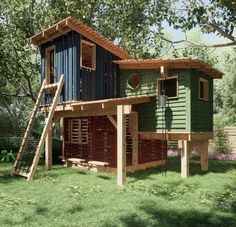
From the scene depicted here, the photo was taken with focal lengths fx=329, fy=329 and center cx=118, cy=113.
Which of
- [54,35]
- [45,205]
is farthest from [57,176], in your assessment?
[54,35]

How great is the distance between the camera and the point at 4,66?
946 inches

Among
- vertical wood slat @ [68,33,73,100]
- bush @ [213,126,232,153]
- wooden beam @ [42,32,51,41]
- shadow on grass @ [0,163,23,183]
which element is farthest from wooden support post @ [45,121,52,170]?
bush @ [213,126,232,153]

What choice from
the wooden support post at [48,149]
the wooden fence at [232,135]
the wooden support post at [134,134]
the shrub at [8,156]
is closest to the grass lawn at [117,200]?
the wooden support post at [48,149]

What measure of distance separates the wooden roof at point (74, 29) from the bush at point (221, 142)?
10.2 metres

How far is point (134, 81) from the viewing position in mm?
15711

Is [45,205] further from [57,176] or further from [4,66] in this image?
[4,66]

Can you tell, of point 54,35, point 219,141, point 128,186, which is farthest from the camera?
point 219,141

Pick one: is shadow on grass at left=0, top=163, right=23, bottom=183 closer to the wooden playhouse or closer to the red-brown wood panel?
the wooden playhouse

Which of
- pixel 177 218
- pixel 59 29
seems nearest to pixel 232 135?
pixel 59 29

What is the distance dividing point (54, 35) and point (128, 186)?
25.7 feet

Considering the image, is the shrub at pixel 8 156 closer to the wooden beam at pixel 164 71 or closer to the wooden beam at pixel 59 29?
the wooden beam at pixel 59 29

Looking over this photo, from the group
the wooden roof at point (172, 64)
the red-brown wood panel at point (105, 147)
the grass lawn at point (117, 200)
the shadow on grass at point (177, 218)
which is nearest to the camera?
the shadow on grass at point (177, 218)

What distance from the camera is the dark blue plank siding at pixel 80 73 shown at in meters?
14.0

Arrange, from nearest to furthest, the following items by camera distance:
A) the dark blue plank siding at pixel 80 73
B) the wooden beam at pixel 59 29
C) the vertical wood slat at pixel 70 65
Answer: the dark blue plank siding at pixel 80 73
the vertical wood slat at pixel 70 65
the wooden beam at pixel 59 29
